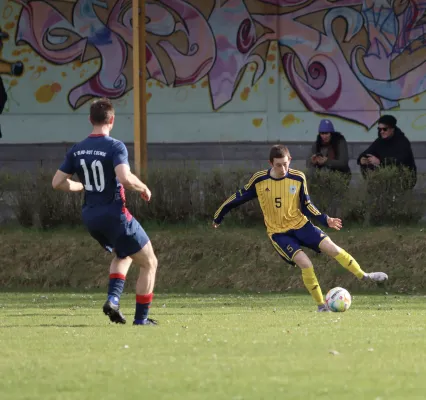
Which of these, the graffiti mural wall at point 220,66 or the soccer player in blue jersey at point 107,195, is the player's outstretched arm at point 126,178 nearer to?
the soccer player in blue jersey at point 107,195

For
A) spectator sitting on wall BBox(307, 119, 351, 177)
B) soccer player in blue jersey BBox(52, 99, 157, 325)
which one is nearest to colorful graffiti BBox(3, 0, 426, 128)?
spectator sitting on wall BBox(307, 119, 351, 177)

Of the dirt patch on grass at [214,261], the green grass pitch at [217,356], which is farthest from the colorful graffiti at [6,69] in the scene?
the green grass pitch at [217,356]

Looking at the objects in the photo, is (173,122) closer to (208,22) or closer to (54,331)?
(208,22)

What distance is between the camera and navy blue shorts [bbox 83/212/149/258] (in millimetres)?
10133

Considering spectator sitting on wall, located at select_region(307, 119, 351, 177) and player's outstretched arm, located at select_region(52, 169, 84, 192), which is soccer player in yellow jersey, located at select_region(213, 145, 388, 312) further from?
spectator sitting on wall, located at select_region(307, 119, 351, 177)

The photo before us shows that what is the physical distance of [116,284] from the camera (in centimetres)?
1031

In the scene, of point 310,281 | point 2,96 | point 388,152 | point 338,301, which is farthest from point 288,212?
point 2,96

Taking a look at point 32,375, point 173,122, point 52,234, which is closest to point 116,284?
point 32,375

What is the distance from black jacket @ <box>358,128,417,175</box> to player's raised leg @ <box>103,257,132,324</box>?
848cm

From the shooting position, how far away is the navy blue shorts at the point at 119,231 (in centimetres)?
1013

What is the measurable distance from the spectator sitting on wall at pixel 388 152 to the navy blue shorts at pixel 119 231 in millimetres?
8471

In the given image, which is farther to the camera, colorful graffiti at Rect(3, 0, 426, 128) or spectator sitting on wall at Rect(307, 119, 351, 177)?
colorful graffiti at Rect(3, 0, 426, 128)

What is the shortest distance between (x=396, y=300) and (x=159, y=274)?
395 centimetres

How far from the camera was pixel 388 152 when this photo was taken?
18.5 m
